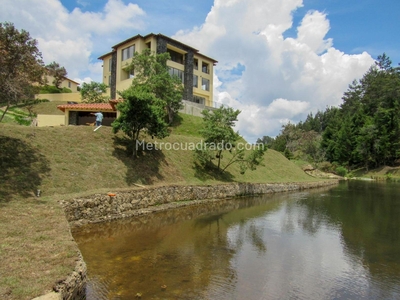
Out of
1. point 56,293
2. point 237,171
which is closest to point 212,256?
point 56,293

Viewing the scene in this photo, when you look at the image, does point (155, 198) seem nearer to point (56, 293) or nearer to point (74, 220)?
point (74, 220)

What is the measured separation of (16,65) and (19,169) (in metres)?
5.50

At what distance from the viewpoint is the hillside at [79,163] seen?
15.8m

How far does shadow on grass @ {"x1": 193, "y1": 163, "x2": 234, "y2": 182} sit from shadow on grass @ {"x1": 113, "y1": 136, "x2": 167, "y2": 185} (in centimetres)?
391

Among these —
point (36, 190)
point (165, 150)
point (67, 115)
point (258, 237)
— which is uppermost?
point (67, 115)

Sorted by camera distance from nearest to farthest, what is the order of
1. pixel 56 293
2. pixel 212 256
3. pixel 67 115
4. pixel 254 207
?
pixel 56 293, pixel 212 256, pixel 254 207, pixel 67 115

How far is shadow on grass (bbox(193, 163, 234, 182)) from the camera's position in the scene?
91.5 feet

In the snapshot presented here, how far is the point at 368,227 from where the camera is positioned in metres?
18.0

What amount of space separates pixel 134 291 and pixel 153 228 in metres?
7.33

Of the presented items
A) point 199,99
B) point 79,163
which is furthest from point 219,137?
point 199,99

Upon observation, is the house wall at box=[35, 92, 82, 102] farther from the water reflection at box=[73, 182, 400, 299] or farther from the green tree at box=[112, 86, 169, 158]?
the water reflection at box=[73, 182, 400, 299]

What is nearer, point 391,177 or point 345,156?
point 391,177

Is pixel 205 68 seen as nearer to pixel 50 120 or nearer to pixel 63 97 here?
pixel 63 97

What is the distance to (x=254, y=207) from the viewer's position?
24391 millimetres
